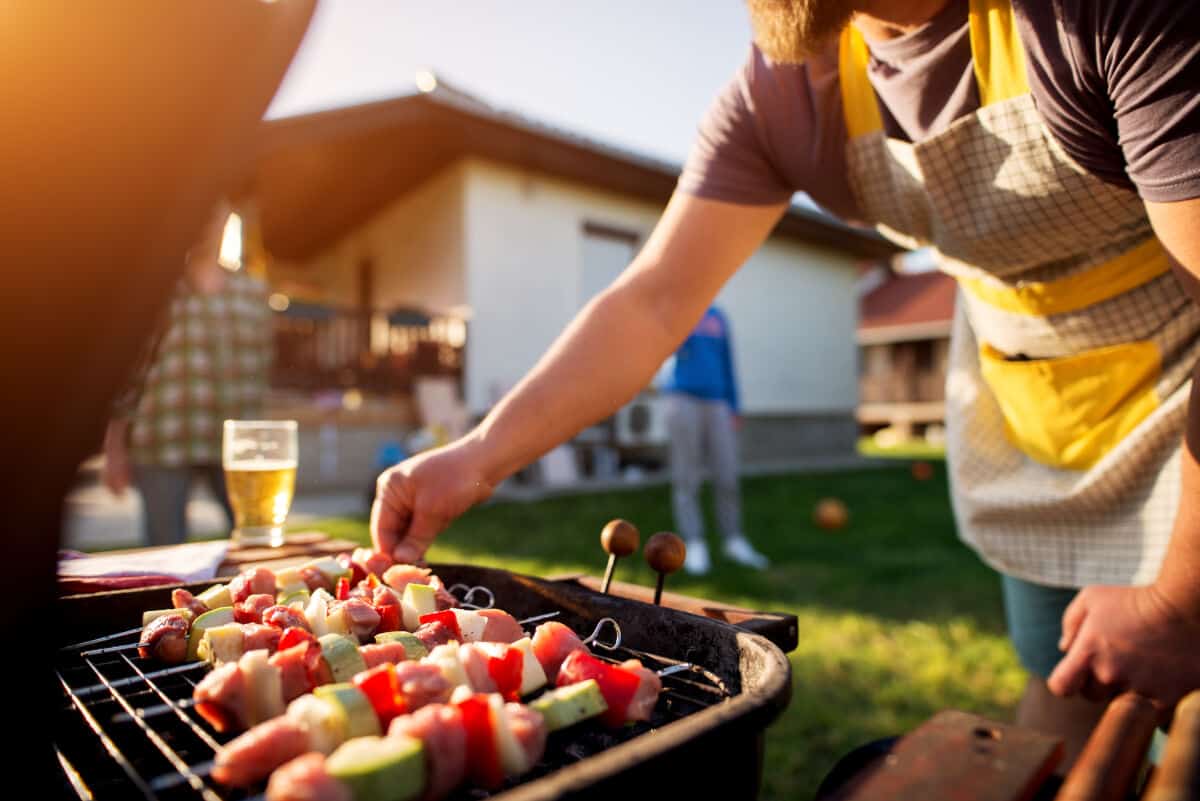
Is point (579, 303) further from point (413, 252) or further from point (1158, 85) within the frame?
point (1158, 85)

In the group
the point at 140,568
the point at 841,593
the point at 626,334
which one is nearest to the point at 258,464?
the point at 140,568

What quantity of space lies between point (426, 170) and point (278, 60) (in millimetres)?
10925

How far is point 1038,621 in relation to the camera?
188cm

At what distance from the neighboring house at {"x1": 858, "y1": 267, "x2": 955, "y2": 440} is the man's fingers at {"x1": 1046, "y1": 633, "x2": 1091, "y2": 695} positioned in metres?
23.9

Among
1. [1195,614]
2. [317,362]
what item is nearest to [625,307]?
[1195,614]

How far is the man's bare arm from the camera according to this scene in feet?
4.71

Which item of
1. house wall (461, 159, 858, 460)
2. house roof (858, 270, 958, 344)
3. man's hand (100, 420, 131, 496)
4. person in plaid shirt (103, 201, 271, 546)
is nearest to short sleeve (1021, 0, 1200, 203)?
person in plaid shirt (103, 201, 271, 546)

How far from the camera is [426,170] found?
10.9 m

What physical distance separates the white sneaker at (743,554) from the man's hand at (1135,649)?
421 cm

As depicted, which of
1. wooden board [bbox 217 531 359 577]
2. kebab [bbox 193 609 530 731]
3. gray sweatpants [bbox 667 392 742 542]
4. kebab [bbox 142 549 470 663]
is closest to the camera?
kebab [bbox 193 609 530 731]

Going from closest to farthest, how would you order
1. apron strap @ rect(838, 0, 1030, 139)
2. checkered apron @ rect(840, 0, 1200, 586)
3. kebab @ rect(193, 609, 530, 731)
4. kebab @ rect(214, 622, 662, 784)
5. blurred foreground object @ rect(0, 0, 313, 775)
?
blurred foreground object @ rect(0, 0, 313, 775) < kebab @ rect(214, 622, 662, 784) < kebab @ rect(193, 609, 530, 731) < apron strap @ rect(838, 0, 1030, 139) < checkered apron @ rect(840, 0, 1200, 586)

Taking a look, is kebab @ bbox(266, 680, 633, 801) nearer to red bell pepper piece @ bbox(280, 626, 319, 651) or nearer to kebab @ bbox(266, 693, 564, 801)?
kebab @ bbox(266, 693, 564, 801)

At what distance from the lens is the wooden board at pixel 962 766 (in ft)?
2.05

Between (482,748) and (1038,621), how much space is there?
162 centimetres
